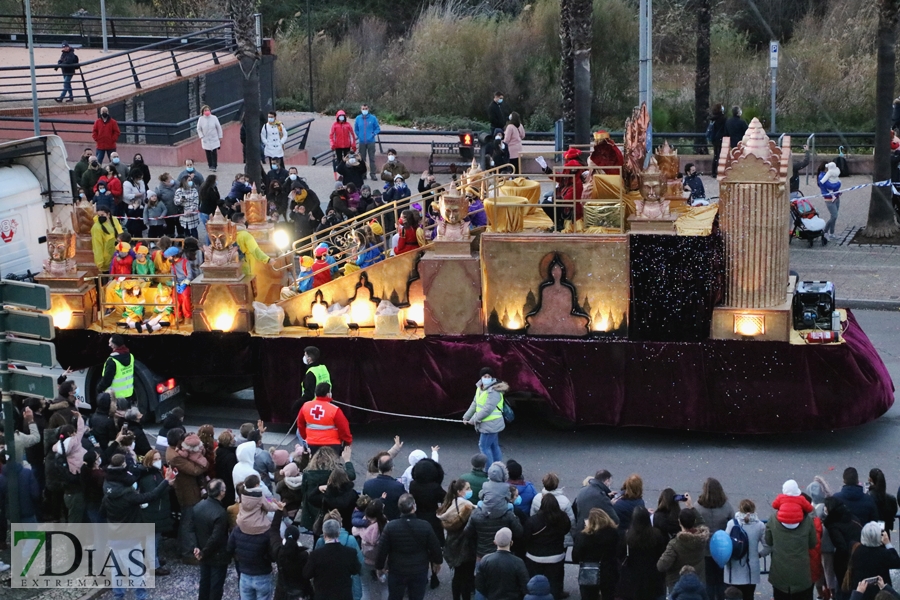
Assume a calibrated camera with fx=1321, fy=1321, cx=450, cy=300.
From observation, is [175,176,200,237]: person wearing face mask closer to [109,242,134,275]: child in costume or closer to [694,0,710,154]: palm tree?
[109,242,134,275]: child in costume

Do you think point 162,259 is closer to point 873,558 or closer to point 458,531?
point 458,531

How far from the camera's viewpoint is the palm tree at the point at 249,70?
23578mm

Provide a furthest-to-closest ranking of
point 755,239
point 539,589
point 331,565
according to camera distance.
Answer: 1. point 755,239
2. point 331,565
3. point 539,589

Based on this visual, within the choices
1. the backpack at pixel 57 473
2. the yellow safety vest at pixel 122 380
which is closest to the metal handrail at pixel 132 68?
the yellow safety vest at pixel 122 380

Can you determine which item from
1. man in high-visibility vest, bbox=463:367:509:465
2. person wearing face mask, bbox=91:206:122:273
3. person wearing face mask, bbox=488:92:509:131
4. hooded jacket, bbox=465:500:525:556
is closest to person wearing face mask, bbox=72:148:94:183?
person wearing face mask, bbox=91:206:122:273

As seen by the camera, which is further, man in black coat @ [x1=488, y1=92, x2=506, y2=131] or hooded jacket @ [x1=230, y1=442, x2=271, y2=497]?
man in black coat @ [x1=488, y1=92, x2=506, y2=131]

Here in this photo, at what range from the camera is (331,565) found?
10.1m

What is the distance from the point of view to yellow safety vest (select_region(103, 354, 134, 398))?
14.9 metres

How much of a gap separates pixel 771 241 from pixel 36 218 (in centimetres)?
1030

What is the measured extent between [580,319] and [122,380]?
524 centimetres

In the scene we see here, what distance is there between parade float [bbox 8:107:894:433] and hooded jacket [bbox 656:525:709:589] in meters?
4.63

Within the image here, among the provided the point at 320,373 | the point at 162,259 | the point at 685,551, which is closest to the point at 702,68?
the point at 162,259

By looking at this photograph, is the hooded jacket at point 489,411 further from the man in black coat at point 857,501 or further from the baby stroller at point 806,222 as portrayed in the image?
the baby stroller at point 806,222

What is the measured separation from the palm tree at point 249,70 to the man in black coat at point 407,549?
14.5 meters
